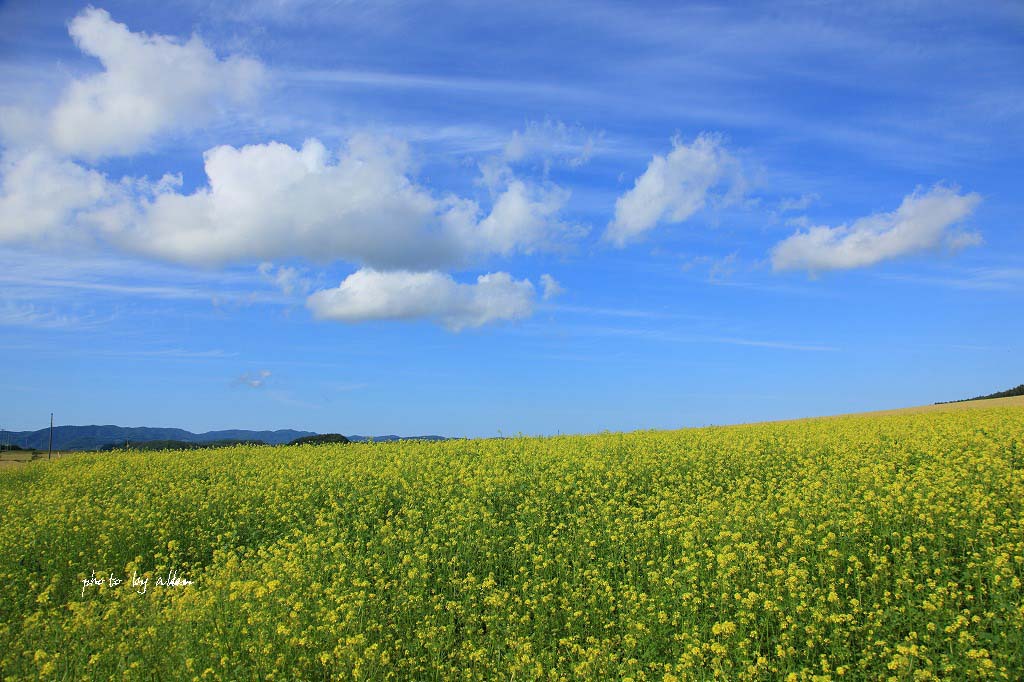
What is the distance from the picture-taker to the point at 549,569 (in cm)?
1036

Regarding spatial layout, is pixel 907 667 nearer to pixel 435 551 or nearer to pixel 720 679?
pixel 720 679

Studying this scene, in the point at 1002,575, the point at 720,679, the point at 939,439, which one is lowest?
the point at 720,679

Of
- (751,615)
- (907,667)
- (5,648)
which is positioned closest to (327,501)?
(5,648)

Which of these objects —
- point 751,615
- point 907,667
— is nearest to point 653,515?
point 751,615

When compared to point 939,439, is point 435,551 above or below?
below

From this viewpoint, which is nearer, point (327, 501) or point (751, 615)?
point (751, 615)

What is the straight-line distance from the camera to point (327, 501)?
15359mm

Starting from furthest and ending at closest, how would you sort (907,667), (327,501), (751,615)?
(327,501), (751,615), (907,667)

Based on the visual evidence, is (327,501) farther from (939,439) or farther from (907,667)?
(939,439)

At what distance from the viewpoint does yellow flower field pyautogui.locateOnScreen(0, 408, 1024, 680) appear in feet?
25.3

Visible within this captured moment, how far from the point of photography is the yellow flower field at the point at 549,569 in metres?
7.72

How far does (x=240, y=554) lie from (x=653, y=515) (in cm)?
820

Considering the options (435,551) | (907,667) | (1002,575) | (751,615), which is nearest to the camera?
(907,667)

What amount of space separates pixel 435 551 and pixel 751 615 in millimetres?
5294
